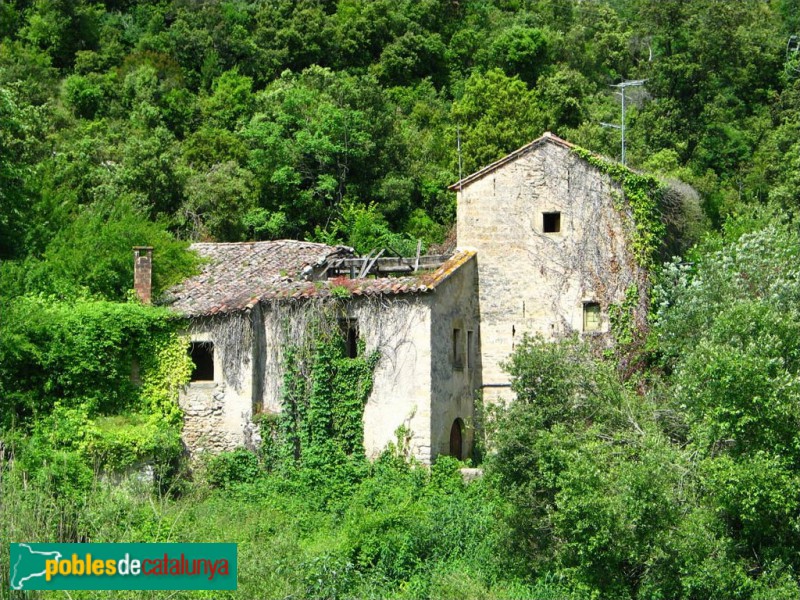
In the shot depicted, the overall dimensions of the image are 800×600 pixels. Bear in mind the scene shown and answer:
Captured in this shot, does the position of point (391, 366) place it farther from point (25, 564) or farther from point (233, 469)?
point (25, 564)

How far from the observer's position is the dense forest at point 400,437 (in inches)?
794

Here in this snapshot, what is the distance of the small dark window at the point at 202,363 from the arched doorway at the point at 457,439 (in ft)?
19.0

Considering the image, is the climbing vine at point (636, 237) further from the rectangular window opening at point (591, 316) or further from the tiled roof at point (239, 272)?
the tiled roof at point (239, 272)

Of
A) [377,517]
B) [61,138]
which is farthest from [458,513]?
[61,138]

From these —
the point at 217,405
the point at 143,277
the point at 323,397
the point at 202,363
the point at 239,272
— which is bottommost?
the point at 217,405

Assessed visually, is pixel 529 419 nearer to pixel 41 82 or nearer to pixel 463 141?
pixel 463 141

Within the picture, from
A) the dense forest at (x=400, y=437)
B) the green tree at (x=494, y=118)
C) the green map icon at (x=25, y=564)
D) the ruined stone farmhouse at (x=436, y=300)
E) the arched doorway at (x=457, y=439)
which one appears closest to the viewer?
the green map icon at (x=25, y=564)

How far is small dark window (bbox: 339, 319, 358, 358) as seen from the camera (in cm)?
2753

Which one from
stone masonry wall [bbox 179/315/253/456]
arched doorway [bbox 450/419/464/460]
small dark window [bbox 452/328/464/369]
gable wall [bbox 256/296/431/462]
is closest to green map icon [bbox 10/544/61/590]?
stone masonry wall [bbox 179/315/253/456]

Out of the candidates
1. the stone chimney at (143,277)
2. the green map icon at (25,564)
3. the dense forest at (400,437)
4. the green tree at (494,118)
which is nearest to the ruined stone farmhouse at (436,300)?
the stone chimney at (143,277)

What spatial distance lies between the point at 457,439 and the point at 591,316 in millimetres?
4411

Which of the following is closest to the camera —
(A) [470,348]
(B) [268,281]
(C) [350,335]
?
(C) [350,335]

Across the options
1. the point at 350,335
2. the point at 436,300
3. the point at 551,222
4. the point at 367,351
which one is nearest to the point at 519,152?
the point at 551,222

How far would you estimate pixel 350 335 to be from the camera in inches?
1094
